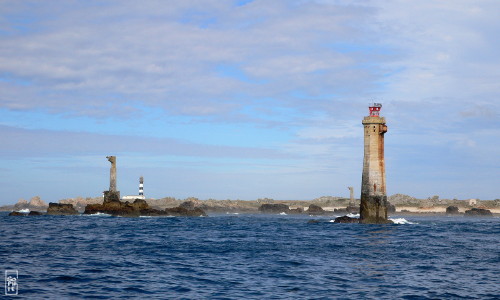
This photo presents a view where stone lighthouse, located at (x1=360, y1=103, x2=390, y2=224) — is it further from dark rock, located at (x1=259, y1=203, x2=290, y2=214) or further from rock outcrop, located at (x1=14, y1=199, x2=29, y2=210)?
rock outcrop, located at (x1=14, y1=199, x2=29, y2=210)

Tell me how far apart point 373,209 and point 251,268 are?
3110cm

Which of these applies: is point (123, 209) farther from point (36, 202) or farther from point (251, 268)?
point (36, 202)

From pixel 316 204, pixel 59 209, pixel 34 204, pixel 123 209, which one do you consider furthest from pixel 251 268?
pixel 34 204

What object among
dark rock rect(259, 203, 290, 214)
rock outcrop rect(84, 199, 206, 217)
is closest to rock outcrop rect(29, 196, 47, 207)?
dark rock rect(259, 203, 290, 214)

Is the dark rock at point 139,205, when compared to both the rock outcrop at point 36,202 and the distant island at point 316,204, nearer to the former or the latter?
the distant island at point 316,204

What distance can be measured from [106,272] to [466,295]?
1458 centimetres

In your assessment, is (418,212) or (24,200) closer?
(418,212)

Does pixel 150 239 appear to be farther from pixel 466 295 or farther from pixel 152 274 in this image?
pixel 466 295

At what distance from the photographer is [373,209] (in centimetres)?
5488

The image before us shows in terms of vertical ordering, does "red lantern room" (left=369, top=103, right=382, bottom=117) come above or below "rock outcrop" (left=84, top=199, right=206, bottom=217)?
above

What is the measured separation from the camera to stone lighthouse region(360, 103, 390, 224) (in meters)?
54.3

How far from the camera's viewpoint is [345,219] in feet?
211

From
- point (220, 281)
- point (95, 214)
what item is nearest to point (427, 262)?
point (220, 281)

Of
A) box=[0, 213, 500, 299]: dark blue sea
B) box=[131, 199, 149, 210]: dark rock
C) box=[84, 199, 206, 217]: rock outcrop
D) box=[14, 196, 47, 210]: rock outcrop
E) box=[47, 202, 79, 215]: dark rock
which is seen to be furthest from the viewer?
box=[14, 196, 47, 210]: rock outcrop
